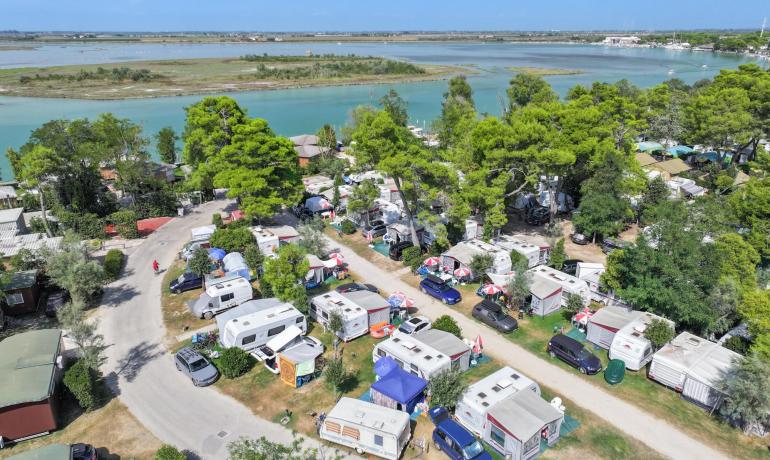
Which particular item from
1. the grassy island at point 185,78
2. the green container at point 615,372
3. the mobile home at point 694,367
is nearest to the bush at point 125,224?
the green container at point 615,372

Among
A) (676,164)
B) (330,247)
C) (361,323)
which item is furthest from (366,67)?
(361,323)

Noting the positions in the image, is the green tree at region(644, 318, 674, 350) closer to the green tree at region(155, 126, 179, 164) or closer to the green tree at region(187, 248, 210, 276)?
the green tree at region(187, 248, 210, 276)

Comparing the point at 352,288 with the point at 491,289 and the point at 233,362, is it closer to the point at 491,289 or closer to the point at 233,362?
the point at 491,289

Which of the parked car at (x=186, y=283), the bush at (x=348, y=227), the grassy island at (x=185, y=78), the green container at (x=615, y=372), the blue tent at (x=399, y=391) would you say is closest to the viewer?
the blue tent at (x=399, y=391)

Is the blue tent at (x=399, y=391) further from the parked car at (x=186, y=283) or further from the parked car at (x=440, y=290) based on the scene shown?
the parked car at (x=186, y=283)

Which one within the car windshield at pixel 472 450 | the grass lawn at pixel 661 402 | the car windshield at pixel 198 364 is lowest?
the grass lawn at pixel 661 402
